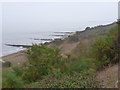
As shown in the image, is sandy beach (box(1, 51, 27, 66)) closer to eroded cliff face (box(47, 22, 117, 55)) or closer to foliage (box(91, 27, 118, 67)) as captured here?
eroded cliff face (box(47, 22, 117, 55))

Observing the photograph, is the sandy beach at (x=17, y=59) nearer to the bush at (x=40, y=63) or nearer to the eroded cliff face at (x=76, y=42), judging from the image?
the eroded cliff face at (x=76, y=42)

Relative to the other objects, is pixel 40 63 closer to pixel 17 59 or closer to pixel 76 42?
pixel 17 59

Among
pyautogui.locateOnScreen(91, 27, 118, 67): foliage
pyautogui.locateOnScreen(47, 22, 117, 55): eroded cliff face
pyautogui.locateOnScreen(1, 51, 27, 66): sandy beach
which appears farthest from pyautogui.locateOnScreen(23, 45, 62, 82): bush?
pyautogui.locateOnScreen(1, 51, 27, 66): sandy beach

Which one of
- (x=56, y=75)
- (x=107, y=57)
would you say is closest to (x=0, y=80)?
(x=56, y=75)

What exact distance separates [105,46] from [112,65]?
70cm

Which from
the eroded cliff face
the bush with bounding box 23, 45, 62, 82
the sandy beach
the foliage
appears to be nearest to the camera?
the bush with bounding box 23, 45, 62, 82

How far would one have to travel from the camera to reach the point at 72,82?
13.8ft

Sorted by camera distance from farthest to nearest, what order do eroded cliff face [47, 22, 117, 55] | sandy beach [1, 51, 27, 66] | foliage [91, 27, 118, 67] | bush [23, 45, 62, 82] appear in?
sandy beach [1, 51, 27, 66], eroded cliff face [47, 22, 117, 55], foliage [91, 27, 118, 67], bush [23, 45, 62, 82]

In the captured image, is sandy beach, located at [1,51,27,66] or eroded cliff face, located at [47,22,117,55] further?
sandy beach, located at [1,51,27,66]

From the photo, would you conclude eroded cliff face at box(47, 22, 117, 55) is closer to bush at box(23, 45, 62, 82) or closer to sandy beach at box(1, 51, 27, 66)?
sandy beach at box(1, 51, 27, 66)

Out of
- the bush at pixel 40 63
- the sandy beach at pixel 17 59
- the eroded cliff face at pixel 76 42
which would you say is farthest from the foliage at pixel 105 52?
the sandy beach at pixel 17 59

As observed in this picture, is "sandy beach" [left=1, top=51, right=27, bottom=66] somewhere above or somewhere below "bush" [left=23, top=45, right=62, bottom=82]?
below

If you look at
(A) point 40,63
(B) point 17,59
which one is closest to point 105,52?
(A) point 40,63

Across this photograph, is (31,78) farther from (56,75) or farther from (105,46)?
(105,46)
